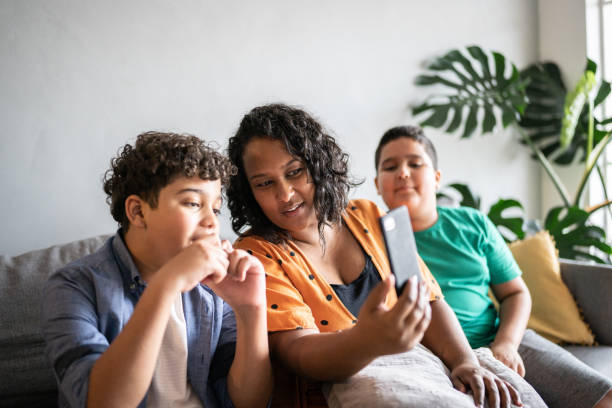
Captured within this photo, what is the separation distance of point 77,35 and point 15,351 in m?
1.13

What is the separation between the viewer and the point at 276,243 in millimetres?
1307

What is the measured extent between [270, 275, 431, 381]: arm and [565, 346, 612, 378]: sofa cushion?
111cm

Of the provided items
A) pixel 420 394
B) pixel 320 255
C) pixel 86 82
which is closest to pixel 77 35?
pixel 86 82

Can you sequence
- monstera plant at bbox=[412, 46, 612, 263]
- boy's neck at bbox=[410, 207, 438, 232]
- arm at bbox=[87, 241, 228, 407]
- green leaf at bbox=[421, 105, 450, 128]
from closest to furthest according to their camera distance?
arm at bbox=[87, 241, 228, 407], boy's neck at bbox=[410, 207, 438, 232], monstera plant at bbox=[412, 46, 612, 263], green leaf at bbox=[421, 105, 450, 128]

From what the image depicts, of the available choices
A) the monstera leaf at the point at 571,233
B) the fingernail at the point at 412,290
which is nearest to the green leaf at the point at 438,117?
the monstera leaf at the point at 571,233

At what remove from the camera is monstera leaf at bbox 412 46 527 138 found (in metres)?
2.74

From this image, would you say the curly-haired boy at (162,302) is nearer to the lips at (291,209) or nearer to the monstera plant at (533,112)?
the lips at (291,209)

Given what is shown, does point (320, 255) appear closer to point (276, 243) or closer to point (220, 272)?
point (276, 243)

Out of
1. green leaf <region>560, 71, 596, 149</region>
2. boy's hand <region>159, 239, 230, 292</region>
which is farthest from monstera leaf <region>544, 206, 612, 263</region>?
boy's hand <region>159, 239, 230, 292</region>

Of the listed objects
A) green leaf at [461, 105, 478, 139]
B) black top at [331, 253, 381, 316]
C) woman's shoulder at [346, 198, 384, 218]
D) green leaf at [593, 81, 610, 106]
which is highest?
green leaf at [593, 81, 610, 106]

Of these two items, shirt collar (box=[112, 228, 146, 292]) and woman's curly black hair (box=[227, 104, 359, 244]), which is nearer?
shirt collar (box=[112, 228, 146, 292])

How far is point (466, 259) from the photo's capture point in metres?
1.68

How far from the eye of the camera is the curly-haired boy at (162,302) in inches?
35.0

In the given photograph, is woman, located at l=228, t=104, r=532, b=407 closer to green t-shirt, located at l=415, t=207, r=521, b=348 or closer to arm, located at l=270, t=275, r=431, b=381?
arm, located at l=270, t=275, r=431, b=381
